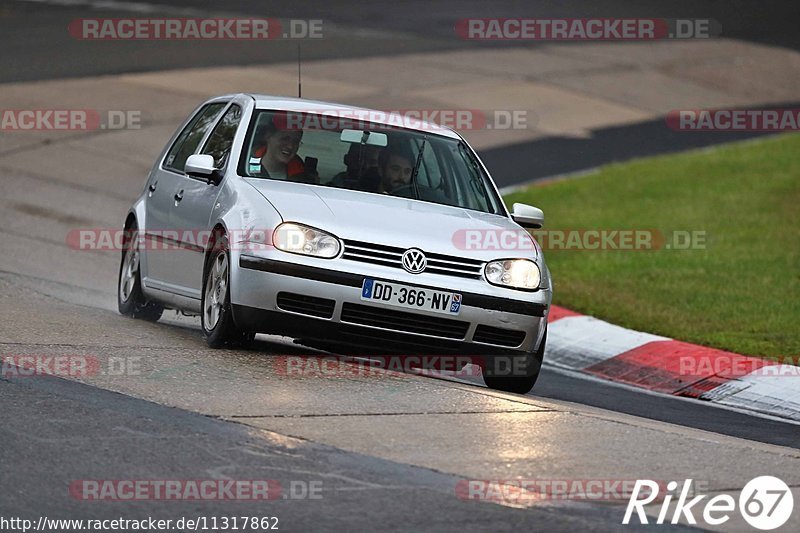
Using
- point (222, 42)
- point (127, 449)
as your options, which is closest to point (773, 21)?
point (222, 42)

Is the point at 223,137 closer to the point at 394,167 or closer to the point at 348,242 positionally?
the point at 394,167

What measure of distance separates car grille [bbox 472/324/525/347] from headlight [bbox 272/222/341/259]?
0.91m

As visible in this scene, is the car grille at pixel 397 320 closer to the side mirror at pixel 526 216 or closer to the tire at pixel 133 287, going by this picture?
the side mirror at pixel 526 216

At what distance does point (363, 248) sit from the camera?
28.0 feet

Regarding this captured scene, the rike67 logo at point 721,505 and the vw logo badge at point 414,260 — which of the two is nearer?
the rike67 logo at point 721,505

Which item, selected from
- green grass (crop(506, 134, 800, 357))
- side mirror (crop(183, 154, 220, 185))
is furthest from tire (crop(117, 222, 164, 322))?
green grass (crop(506, 134, 800, 357))

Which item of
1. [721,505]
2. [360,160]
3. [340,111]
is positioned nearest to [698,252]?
[340,111]

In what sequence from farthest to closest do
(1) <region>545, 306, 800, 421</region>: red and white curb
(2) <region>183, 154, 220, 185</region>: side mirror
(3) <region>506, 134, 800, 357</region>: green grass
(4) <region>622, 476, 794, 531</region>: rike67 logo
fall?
(3) <region>506, 134, 800, 357</region>: green grass
(1) <region>545, 306, 800, 421</region>: red and white curb
(2) <region>183, 154, 220, 185</region>: side mirror
(4) <region>622, 476, 794, 531</region>: rike67 logo

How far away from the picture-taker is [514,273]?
888 centimetres

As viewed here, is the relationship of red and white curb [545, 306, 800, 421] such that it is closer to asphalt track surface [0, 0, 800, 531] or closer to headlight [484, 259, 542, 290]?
asphalt track surface [0, 0, 800, 531]

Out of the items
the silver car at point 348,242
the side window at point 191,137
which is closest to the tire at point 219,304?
the silver car at point 348,242

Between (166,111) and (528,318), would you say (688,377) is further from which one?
(166,111)

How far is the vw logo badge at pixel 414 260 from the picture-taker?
8539 millimetres

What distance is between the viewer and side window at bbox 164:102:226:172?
34.9 ft
